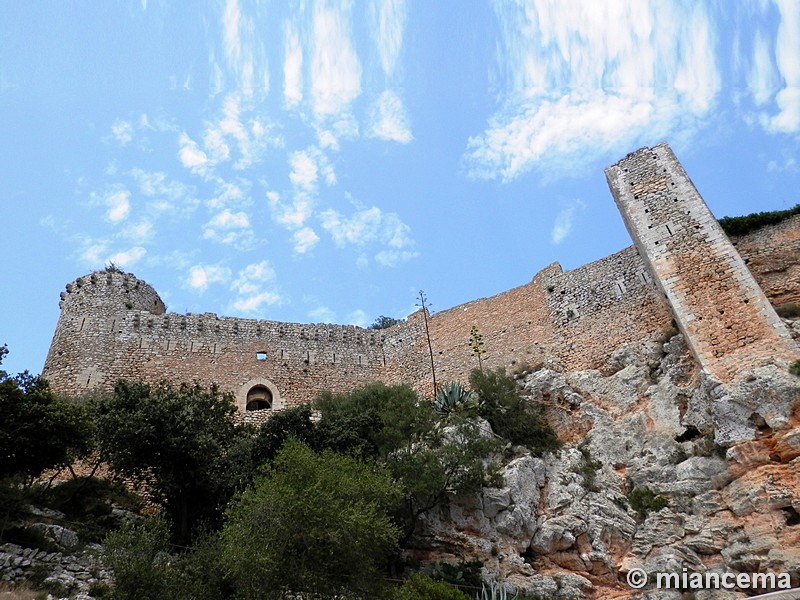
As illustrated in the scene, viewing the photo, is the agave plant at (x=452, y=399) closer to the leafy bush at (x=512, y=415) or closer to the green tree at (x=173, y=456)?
the leafy bush at (x=512, y=415)

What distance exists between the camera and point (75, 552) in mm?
12578

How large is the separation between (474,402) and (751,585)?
26.7 feet

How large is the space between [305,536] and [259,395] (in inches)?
513

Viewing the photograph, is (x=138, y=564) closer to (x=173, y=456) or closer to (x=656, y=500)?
(x=173, y=456)

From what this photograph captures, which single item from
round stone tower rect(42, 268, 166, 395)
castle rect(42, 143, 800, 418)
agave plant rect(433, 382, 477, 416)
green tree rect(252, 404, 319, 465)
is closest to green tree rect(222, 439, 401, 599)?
green tree rect(252, 404, 319, 465)

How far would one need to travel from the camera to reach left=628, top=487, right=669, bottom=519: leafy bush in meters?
15.0

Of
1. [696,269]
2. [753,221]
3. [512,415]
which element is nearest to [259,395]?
[512,415]

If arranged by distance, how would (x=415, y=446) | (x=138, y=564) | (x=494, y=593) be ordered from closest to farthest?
(x=138, y=564) → (x=494, y=593) → (x=415, y=446)

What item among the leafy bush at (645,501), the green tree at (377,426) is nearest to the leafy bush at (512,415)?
the green tree at (377,426)

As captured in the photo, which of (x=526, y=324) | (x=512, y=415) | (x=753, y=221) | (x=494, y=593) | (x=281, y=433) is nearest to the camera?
(x=494, y=593)

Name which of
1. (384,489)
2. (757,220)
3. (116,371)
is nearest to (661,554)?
(384,489)

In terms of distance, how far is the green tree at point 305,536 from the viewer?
1064cm

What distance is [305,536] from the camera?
11.1 metres

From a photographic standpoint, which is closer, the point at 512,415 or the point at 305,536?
the point at 305,536
